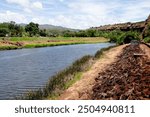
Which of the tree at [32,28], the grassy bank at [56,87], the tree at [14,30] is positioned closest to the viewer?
the grassy bank at [56,87]

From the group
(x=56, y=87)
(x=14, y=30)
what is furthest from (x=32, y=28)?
(x=56, y=87)

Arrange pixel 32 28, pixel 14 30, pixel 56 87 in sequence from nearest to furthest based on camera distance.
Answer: pixel 56 87, pixel 14 30, pixel 32 28

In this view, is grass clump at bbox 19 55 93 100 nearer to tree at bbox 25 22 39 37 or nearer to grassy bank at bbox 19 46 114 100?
grassy bank at bbox 19 46 114 100

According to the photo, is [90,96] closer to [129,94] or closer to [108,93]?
[108,93]

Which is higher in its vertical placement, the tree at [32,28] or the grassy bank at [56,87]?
the tree at [32,28]

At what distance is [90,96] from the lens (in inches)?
782

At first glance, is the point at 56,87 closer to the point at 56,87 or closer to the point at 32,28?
the point at 56,87

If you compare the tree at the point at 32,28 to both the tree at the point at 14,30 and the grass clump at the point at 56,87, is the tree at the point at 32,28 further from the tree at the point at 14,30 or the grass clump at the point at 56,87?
the grass clump at the point at 56,87

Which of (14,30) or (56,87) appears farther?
(14,30)

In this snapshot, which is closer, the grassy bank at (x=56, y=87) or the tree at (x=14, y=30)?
the grassy bank at (x=56, y=87)

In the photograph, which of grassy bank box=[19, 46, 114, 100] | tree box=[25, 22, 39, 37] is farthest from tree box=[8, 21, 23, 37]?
grassy bank box=[19, 46, 114, 100]

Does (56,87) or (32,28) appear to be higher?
(32,28)

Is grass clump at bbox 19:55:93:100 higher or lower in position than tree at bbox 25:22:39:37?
lower

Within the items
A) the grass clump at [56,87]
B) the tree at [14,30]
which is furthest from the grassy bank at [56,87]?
the tree at [14,30]
